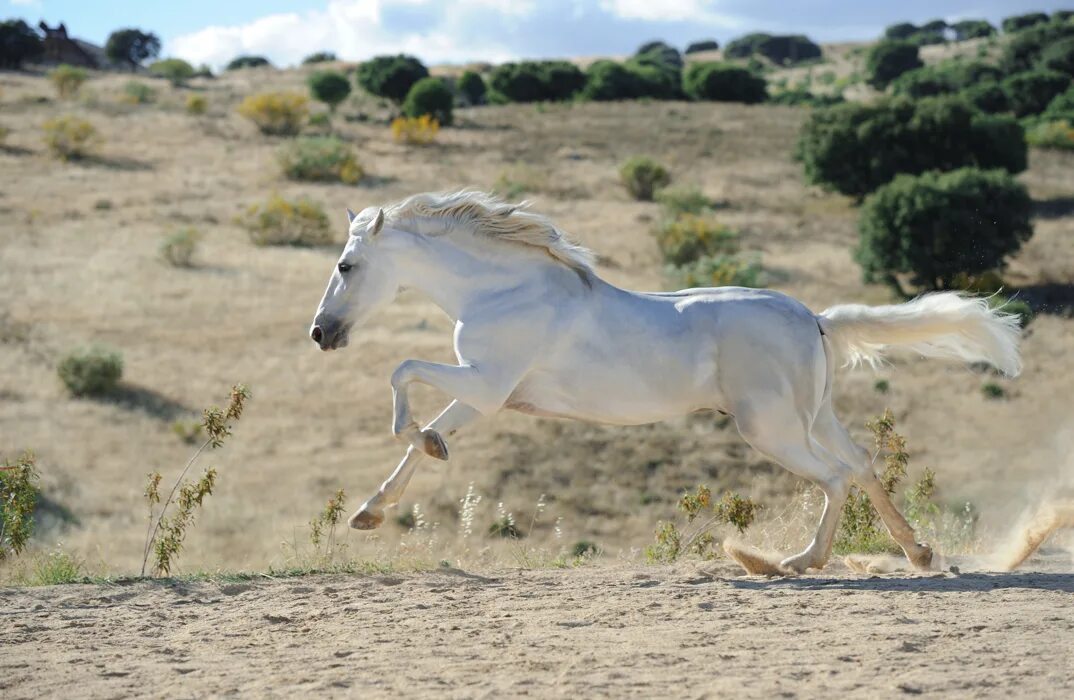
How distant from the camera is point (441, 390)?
6.86 meters

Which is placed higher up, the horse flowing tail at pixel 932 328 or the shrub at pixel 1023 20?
the shrub at pixel 1023 20

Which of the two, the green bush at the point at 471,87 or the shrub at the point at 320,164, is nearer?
the shrub at the point at 320,164

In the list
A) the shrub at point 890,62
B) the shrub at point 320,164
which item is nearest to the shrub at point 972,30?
the shrub at point 890,62

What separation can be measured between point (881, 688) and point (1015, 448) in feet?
65.2

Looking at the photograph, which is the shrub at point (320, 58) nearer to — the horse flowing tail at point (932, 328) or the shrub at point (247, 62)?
the shrub at point (247, 62)

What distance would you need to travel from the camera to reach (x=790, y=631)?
226 inches

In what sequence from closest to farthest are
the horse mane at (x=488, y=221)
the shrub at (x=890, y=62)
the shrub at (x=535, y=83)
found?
the horse mane at (x=488, y=221)
the shrub at (x=535, y=83)
the shrub at (x=890, y=62)

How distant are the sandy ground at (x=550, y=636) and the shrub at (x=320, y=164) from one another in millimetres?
40357

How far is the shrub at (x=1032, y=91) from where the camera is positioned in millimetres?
64375

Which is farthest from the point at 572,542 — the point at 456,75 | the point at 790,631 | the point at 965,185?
the point at 456,75

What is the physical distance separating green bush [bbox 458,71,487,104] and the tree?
93.5 ft

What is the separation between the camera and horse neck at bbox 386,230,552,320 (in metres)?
7.43

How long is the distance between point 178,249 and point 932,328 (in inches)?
1158

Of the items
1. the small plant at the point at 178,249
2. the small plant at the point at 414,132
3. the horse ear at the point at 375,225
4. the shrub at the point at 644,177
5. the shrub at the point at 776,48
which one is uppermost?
the shrub at the point at 776,48
